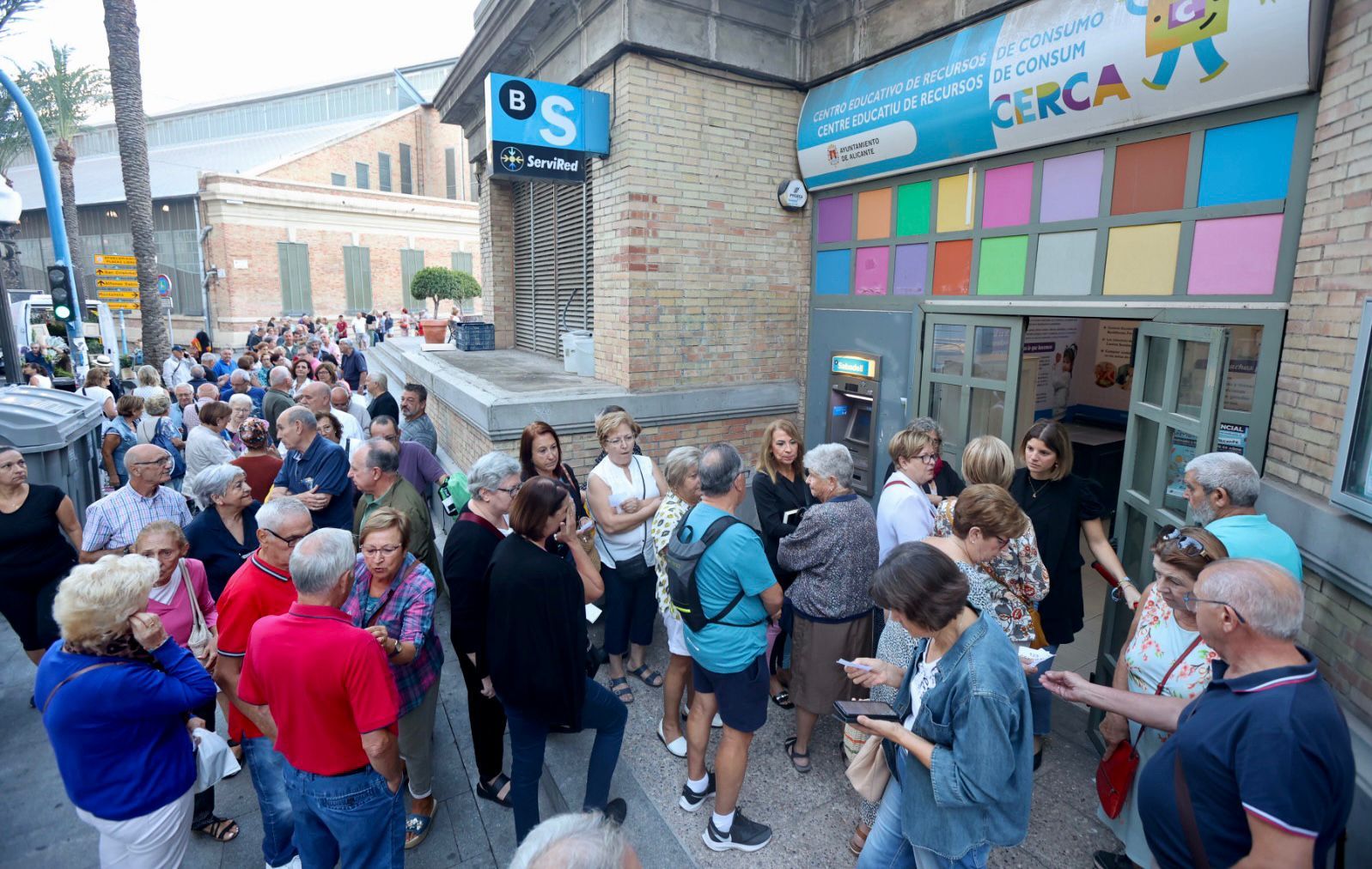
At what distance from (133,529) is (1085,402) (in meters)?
9.50

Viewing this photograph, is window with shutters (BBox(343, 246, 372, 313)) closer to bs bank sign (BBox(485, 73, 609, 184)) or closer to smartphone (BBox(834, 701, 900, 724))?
bs bank sign (BBox(485, 73, 609, 184))

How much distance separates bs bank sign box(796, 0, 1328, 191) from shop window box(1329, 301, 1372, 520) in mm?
1630

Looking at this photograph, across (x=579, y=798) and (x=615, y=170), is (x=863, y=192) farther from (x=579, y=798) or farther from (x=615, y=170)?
(x=579, y=798)

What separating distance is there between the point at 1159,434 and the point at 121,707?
538cm

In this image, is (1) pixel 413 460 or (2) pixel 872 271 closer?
(1) pixel 413 460

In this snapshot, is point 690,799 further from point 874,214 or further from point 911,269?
point 874,214

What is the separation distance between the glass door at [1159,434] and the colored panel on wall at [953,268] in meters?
1.73

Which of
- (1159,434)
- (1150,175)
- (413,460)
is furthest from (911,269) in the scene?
(413,460)

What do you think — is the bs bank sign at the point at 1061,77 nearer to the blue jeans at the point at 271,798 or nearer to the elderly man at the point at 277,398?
the blue jeans at the point at 271,798

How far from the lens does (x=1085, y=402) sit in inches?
335

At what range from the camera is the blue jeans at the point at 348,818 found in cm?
Result: 267

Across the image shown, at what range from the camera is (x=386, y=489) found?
170 inches

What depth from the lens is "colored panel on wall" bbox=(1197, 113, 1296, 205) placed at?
389cm

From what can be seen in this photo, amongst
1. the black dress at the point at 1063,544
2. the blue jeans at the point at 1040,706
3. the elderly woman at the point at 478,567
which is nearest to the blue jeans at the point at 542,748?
the elderly woman at the point at 478,567
